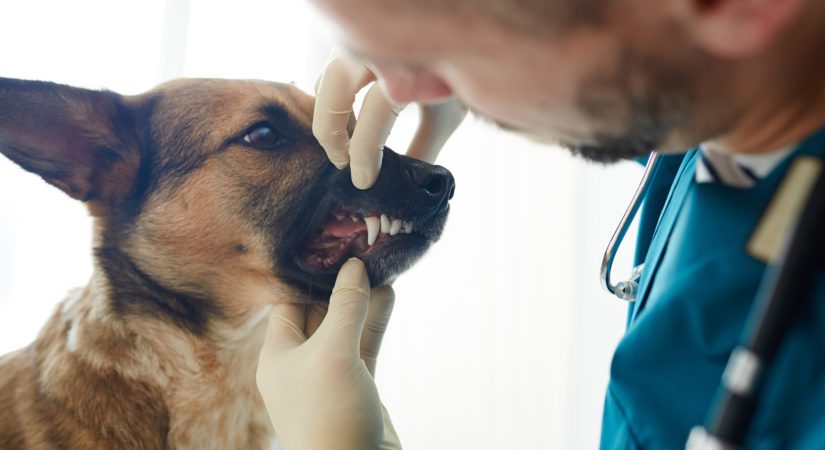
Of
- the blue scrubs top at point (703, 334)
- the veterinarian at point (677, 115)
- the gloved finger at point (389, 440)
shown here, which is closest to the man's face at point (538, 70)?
the veterinarian at point (677, 115)

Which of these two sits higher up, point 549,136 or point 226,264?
point 549,136

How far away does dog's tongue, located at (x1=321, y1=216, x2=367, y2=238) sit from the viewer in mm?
1204

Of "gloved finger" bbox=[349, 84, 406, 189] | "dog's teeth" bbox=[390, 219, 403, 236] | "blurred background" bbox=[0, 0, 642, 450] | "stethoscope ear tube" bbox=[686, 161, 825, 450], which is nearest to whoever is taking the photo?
"stethoscope ear tube" bbox=[686, 161, 825, 450]

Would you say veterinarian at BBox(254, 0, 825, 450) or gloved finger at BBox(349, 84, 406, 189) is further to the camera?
gloved finger at BBox(349, 84, 406, 189)

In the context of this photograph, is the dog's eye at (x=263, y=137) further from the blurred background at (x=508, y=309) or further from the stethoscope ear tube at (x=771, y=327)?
the stethoscope ear tube at (x=771, y=327)

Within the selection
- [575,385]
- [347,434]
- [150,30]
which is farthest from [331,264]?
[575,385]

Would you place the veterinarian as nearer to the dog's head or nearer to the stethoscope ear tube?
the stethoscope ear tube

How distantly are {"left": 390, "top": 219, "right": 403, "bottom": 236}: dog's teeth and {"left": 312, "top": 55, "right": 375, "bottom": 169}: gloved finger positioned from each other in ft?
0.53

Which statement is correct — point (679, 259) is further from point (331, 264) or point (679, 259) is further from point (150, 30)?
point (150, 30)

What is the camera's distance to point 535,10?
528mm

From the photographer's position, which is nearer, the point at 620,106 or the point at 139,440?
the point at 620,106

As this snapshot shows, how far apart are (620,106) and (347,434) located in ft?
2.03

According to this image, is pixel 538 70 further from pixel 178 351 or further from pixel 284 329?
pixel 178 351

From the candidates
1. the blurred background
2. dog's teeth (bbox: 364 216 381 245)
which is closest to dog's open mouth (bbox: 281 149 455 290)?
dog's teeth (bbox: 364 216 381 245)
